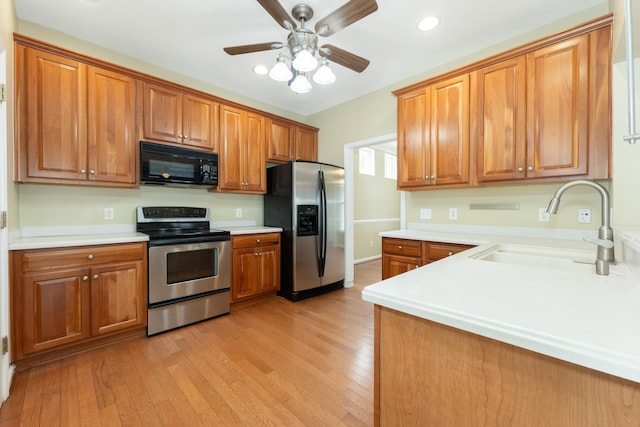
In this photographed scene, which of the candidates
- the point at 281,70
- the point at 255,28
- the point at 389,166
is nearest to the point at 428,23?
the point at 281,70

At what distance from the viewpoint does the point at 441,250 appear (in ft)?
7.64

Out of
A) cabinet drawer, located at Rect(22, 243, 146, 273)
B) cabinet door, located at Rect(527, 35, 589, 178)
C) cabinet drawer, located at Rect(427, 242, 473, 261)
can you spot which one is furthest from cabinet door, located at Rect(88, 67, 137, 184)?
cabinet door, located at Rect(527, 35, 589, 178)

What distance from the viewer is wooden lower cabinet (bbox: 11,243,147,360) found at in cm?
184

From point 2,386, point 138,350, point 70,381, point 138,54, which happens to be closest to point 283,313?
point 138,350

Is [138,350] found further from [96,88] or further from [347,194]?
[347,194]

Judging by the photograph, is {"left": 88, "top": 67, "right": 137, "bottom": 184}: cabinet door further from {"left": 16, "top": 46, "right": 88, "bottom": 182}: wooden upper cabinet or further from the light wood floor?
the light wood floor

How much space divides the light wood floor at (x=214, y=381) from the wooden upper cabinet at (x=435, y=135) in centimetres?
162

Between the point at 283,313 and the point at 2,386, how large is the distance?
6.50ft

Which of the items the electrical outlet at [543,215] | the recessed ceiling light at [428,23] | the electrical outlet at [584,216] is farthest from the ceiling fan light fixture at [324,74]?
the electrical outlet at [584,216]

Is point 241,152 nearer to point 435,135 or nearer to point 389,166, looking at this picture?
point 435,135

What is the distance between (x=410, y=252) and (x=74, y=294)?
2768 mm

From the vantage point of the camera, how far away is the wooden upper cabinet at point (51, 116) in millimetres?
2037

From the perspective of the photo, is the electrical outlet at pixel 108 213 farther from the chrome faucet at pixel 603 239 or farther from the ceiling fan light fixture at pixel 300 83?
the chrome faucet at pixel 603 239

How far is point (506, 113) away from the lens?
2.25 m
